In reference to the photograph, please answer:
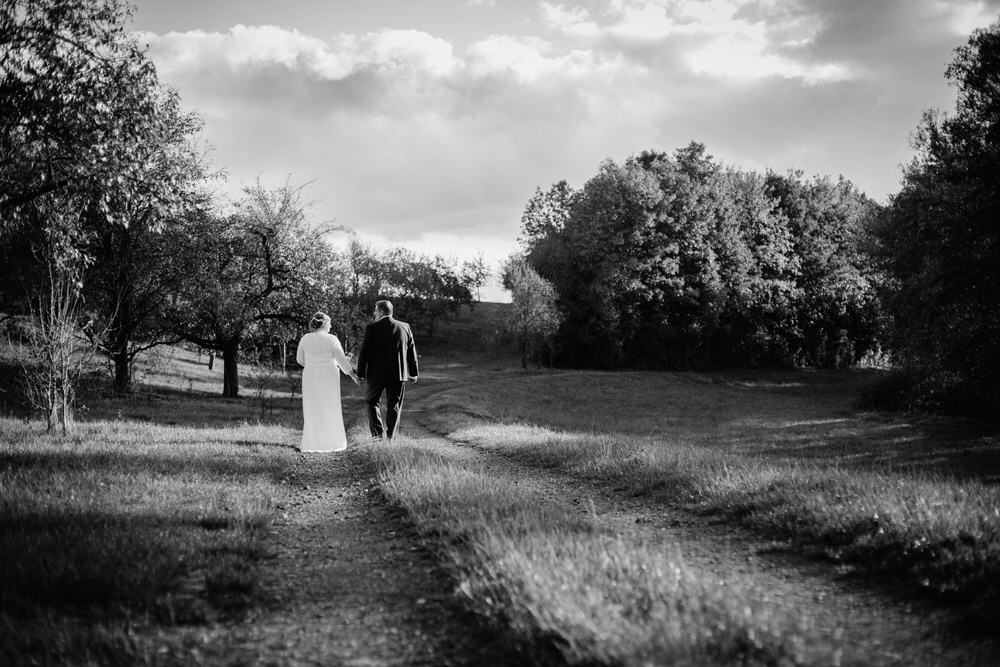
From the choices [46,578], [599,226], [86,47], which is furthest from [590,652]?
[599,226]

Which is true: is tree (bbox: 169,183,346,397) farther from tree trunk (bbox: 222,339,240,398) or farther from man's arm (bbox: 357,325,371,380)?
man's arm (bbox: 357,325,371,380)

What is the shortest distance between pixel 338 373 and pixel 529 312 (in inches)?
1369

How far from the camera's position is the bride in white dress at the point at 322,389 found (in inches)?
475

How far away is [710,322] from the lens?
51750mm

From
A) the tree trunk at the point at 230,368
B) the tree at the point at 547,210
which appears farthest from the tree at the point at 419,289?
the tree trunk at the point at 230,368

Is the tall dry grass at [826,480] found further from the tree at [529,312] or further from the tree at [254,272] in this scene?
the tree at [529,312]

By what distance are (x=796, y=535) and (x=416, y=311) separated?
223 feet

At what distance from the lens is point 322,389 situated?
12.2 meters

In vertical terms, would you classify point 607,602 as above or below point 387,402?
below

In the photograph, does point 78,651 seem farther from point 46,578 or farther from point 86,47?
point 86,47

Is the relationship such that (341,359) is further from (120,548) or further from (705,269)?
(705,269)

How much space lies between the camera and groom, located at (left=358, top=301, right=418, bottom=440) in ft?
41.3

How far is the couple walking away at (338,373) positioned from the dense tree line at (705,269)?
3695 centimetres

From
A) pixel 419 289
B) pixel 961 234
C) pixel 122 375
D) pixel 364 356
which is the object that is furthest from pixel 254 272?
pixel 419 289
